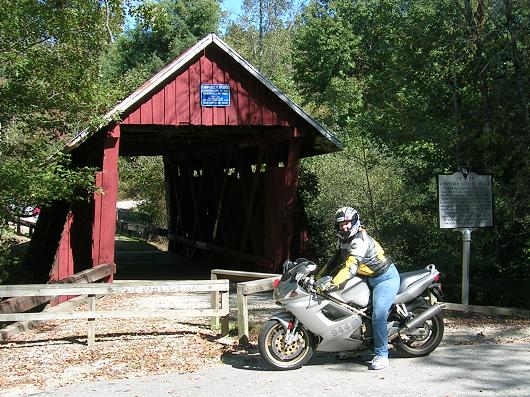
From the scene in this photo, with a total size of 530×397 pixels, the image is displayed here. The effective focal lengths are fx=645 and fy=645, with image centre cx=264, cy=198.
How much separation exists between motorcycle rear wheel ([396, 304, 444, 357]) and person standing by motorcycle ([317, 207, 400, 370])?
1.55 feet

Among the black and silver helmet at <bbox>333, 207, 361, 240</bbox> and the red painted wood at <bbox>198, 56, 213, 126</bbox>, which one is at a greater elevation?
the red painted wood at <bbox>198, 56, 213, 126</bbox>

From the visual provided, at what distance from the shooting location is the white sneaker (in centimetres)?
627

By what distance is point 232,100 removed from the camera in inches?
495

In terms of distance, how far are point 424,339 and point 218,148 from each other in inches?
457

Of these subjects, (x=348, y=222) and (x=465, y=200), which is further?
(x=465, y=200)

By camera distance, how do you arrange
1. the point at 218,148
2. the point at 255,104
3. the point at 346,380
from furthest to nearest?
the point at 218,148, the point at 255,104, the point at 346,380

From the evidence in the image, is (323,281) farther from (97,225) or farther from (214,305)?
(97,225)

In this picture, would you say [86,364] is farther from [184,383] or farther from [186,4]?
[186,4]

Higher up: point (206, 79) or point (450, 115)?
point (206, 79)

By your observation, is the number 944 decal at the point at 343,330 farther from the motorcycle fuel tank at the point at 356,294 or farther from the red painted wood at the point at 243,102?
the red painted wood at the point at 243,102

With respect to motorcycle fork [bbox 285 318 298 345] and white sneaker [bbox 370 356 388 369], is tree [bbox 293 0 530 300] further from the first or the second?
motorcycle fork [bbox 285 318 298 345]

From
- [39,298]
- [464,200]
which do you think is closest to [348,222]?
[464,200]

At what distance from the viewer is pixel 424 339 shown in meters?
6.79

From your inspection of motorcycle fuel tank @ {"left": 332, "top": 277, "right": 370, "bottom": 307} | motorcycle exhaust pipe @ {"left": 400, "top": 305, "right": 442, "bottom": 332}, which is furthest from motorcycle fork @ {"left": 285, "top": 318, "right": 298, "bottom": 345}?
motorcycle exhaust pipe @ {"left": 400, "top": 305, "right": 442, "bottom": 332}
